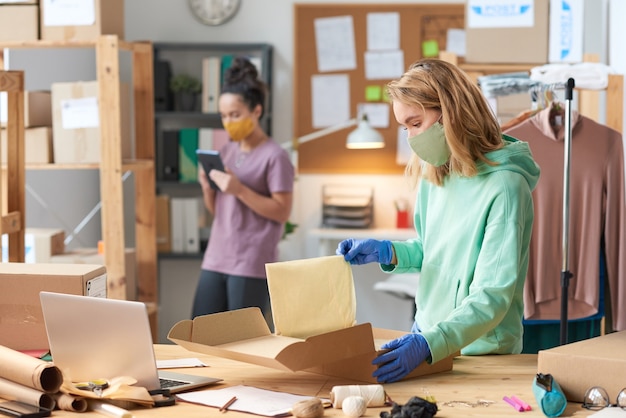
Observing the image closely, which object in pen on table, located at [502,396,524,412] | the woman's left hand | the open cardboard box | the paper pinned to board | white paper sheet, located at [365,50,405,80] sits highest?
white paper sheet, located at [365,50,405,80]

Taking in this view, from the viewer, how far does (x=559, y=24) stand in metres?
3.48

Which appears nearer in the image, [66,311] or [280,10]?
[66,311]

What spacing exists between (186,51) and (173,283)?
137 cm

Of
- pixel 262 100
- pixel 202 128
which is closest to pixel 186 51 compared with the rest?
pixel 202 128

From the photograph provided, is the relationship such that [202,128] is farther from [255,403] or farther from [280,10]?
[255,403]

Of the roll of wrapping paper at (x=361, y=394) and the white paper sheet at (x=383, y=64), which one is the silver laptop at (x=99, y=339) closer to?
the roll of wrapping paper at (x=361, y=394)

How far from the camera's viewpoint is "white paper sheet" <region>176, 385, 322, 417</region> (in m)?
1.58

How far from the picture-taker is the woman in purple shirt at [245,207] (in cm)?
357

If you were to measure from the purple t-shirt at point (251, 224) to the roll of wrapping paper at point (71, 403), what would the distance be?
1982 mm

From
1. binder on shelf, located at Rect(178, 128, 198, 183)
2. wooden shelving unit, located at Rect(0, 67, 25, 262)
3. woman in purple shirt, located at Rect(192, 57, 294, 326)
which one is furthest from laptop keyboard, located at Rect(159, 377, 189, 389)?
binder on shelf, located at Rect(178, 128, 198, 183)

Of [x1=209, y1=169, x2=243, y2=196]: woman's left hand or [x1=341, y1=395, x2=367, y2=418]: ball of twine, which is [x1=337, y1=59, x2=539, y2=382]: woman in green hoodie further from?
[x1=209, y1=169, x2=243, y2=196]: woman's left hand

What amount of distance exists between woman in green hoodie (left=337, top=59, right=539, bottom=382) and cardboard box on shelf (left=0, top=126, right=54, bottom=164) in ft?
6.22

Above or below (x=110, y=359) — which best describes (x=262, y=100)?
above

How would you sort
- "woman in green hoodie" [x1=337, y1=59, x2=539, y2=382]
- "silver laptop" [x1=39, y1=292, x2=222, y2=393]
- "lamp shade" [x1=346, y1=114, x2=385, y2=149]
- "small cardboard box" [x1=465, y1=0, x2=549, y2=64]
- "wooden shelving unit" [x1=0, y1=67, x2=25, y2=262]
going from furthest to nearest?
1. "lamp shade" [x1=346, y1=114, x2=385, y2=149]
2. "small cardboard box" [x1=465, y1=0, x2=549, y2=64]
3. "wooden shelving unit" [x1=0, y1=67, x2=25, y2=262]
4. "woman in green hoodie" [x1=337, y1=59, x2=539, y2=382]
5. "silver laptop" [x1=39, y1=292, x2=222, y2=393]
